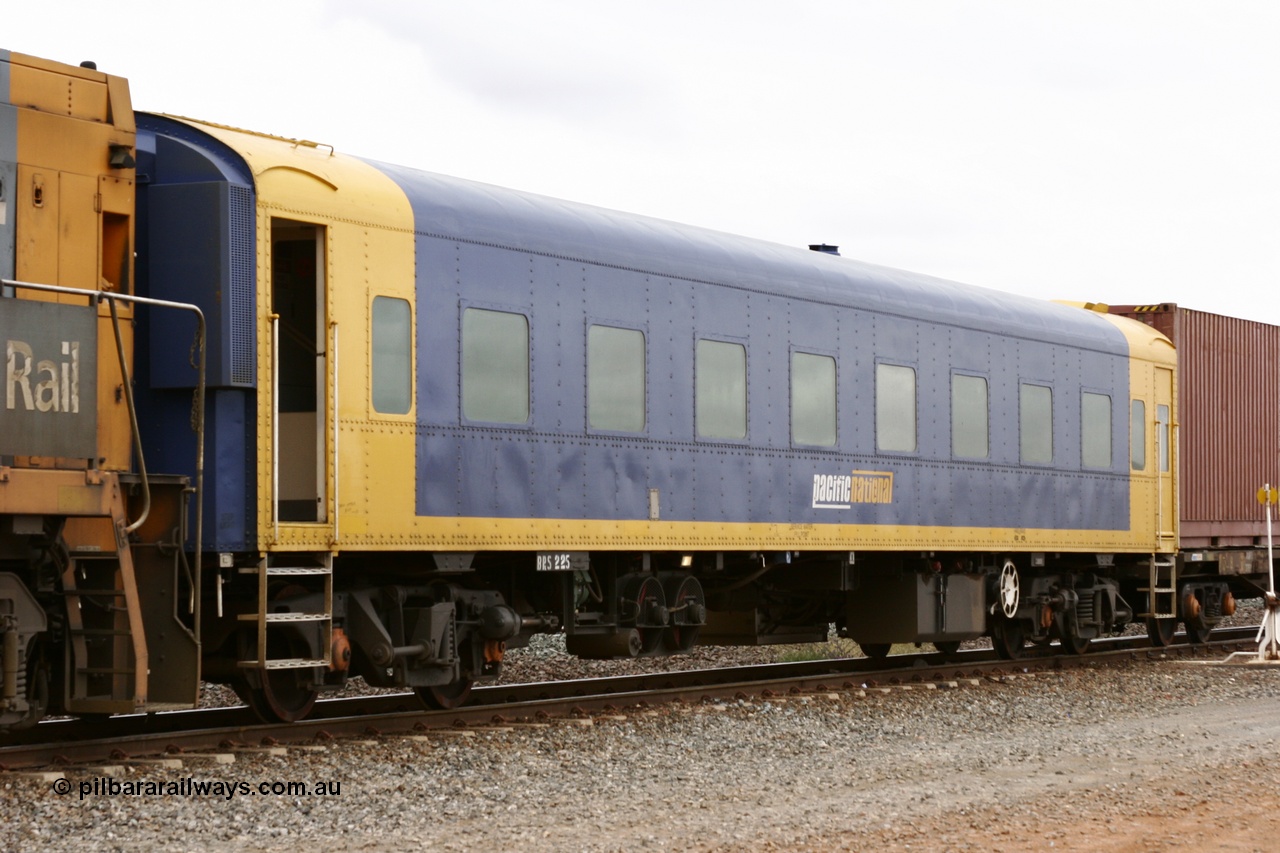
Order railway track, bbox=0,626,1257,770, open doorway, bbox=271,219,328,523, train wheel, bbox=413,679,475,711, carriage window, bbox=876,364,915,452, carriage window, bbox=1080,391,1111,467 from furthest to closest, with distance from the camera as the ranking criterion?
carriage window, bbox=1080,391,1111,467 < carriage window, bbox=876,364,915,452 < train wheel, bbox=413,679,475,711 < open doorway, bbox=271,219,328,523 < railway track, bbox=0,626,1257,770

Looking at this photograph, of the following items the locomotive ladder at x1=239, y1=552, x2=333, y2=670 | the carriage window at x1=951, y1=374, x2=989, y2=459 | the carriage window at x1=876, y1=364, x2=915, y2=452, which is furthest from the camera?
the carriage window at x1=951, y1=374, x2=989, y2=459

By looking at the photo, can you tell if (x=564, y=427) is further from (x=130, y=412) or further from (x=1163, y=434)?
(x=1163, y=434)

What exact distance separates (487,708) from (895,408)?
5.49 m

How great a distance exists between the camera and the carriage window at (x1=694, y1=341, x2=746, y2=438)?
13.5 m

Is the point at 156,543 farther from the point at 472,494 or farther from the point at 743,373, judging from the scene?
the point at 743,373

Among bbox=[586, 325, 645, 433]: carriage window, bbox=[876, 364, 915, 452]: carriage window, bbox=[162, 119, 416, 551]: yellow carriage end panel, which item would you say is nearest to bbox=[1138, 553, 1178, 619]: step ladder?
bbox=[876, 364, 915, 452]: carriage window

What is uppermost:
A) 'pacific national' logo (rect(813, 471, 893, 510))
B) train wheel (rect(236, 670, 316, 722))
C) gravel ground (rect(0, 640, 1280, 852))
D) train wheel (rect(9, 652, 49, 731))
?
'pacific national' logo (rect(813, 471, 893, 510))

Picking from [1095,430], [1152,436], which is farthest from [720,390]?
[1152,436]

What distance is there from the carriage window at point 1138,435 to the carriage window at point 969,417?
3.33m

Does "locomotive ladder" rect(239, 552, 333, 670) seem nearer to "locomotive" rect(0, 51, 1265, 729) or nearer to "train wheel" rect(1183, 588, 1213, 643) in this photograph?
"locomotive" rect(0, 51, 1265, 729)

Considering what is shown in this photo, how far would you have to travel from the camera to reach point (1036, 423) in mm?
17625

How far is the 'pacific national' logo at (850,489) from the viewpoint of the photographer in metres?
14.7

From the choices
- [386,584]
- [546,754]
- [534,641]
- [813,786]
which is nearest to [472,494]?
[386,584]

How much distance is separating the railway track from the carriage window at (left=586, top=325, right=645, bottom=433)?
2.20 m
